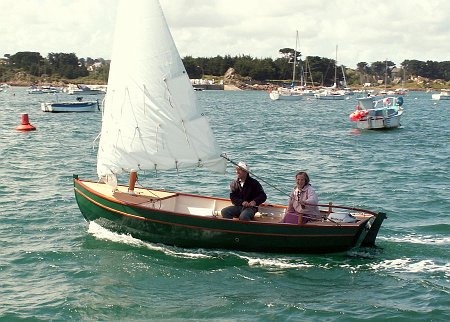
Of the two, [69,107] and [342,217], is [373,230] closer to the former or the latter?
[342,217]

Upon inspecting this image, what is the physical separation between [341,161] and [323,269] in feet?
66.9

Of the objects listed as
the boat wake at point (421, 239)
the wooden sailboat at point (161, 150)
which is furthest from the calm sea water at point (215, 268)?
the wooden sailboat at point (161, 150)

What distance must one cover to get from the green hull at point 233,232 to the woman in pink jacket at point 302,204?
0.35 m

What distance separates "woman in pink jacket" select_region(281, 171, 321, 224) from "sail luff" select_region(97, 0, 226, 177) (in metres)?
2.51

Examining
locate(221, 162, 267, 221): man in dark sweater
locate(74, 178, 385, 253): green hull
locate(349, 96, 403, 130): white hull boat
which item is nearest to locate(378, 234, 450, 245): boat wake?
locate(74, 178, 385, 253): green hull

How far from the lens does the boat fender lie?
17141 mm

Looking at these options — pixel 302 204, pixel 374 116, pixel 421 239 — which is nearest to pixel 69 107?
pixel 374 116

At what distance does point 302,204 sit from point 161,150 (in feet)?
13.4

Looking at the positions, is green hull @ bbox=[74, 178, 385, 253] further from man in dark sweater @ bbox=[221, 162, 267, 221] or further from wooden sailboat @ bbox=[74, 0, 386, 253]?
man in dark sweater @ bbox=[221, 162, 267, 221]

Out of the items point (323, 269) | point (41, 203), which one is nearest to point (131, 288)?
point (323, 269)

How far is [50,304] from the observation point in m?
14.7

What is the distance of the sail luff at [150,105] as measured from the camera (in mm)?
17938

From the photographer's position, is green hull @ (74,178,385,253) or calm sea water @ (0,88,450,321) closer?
calm sea water @ (0,88,450,321)

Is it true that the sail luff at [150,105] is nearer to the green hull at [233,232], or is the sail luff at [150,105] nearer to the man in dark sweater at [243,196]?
the man in dark sweater at [243,196]
